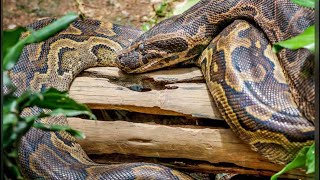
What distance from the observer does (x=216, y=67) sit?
4191 millimetres

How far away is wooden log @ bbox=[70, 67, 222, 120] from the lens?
420 centimetres

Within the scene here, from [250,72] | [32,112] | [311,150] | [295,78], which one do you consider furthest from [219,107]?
[32,112]

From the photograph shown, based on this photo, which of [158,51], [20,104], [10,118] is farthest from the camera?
[158,51]

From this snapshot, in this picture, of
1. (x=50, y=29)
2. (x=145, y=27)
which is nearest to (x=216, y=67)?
(x=50, y=29)

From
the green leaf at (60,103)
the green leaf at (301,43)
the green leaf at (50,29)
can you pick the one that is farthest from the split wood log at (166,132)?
the green leaf at (50,29)

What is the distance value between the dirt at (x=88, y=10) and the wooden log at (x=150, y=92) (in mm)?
2525

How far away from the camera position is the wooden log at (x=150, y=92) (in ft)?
13.8

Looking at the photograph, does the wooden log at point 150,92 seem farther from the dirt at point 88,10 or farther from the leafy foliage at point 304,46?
the dirt at point 88,10

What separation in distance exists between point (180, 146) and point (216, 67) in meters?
0.72

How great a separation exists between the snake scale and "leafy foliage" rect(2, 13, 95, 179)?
144 cm

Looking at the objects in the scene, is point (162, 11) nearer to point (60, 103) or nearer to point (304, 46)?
point (304, 46)

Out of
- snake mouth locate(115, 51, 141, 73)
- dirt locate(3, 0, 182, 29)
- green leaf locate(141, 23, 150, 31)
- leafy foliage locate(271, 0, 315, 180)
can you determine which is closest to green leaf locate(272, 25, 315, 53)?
leafy foliage locate(271, 0, 315, 180)

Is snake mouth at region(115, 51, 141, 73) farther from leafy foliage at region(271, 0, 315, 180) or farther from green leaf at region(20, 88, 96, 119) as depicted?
green leaf at region(20, 88, 96, 119)

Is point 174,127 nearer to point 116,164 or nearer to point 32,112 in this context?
point 116,164
